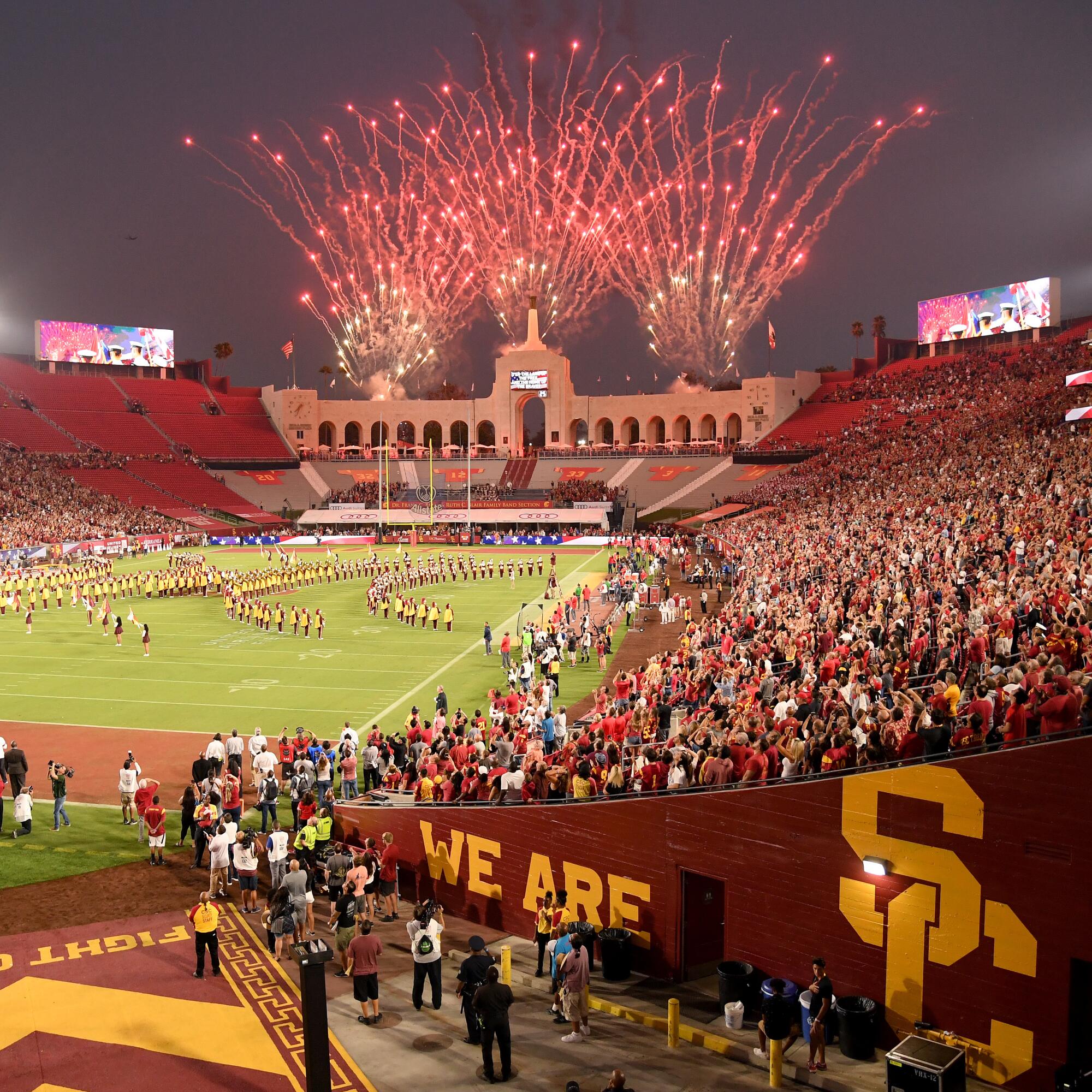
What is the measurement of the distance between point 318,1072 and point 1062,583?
13240 mm

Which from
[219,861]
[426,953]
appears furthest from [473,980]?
[219,861]

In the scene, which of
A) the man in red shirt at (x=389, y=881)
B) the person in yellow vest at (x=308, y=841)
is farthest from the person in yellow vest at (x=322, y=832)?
the man in red shirt at (x=389, y=881)

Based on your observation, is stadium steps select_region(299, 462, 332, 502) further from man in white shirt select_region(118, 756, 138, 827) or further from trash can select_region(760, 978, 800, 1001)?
trash can select_region(760, 978, 800, 1001)

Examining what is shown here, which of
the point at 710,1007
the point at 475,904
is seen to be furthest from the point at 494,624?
the point at 710,1007

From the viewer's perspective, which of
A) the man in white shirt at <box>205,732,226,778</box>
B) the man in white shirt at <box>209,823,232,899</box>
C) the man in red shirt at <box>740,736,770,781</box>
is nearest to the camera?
the man in red shirt at <box>740,736,770,781</box>

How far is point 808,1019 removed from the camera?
816 cm

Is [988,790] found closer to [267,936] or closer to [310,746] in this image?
[267,936]

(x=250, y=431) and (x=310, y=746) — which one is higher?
(x=250, y=431)

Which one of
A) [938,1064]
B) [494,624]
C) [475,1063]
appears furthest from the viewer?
[494,624]

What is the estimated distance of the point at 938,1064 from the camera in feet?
22.8

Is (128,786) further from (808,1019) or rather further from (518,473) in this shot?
(518,473)

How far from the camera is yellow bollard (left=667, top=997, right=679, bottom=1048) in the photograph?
27.6 feet

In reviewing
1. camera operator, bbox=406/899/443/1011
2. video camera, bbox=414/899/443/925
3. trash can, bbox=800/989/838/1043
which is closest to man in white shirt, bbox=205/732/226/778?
video camera, bbox=414/899/443/925

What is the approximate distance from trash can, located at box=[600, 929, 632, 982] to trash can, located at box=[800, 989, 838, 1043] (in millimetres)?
2043
